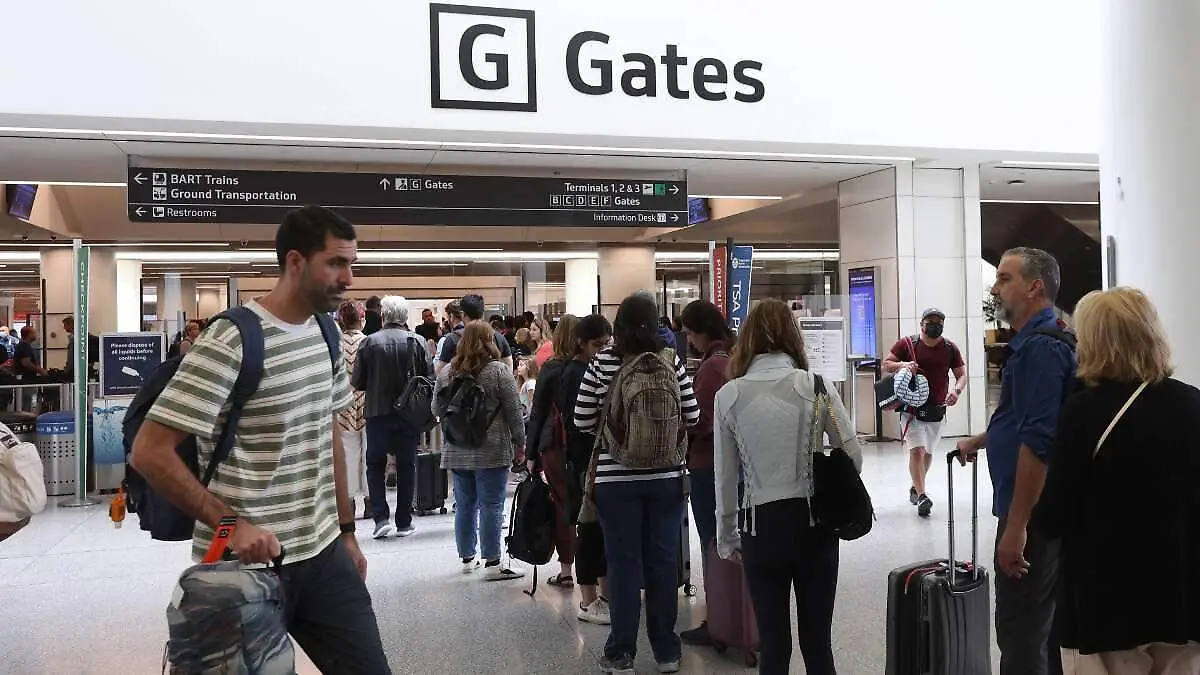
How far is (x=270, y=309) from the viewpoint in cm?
229

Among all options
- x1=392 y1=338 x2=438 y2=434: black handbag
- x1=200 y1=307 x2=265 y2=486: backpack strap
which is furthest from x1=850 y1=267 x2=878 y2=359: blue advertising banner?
x1=200 y1=307 x2=265 y2=486: backpack strap

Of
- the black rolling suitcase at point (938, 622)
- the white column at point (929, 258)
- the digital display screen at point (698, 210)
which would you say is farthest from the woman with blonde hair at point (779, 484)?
the digital display screen at point (698, 210)

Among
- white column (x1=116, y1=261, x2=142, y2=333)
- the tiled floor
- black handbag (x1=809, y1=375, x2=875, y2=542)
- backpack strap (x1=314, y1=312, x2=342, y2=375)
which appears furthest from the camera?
white column (x1=116, y1=261, x2=142, y2=333)

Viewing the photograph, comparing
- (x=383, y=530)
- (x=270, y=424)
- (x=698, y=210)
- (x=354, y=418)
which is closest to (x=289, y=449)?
(x=270, y=424)

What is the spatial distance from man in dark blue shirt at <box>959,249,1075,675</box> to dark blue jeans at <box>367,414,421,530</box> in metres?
4.49

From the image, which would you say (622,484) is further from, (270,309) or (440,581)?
(440,581)

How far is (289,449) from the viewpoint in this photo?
7.34 ft

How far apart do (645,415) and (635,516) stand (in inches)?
16.6

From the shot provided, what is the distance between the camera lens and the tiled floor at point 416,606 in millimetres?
4164

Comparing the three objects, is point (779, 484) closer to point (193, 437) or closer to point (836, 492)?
point (836, 492)

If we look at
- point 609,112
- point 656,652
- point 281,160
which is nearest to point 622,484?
point 656,652

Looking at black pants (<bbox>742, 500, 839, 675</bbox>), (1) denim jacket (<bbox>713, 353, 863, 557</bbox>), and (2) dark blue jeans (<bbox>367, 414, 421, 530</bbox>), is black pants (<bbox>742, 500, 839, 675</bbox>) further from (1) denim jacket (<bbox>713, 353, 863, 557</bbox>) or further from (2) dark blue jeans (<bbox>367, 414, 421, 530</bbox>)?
(2) dark blue jeans (<bbox>367, 414, 421, 530</bbox>)

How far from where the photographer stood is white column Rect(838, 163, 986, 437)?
1125cm

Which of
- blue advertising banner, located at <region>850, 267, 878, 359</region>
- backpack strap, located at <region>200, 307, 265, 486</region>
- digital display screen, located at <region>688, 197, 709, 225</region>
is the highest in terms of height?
digital display screen, located at <region>688, 197, 709, 225</region>
